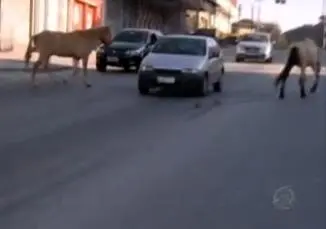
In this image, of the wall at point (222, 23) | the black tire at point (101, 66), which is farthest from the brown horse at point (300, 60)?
the wall at point (222, 23)

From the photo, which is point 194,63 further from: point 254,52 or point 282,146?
point 254,52

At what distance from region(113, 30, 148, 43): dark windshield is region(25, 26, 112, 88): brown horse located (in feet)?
30.6

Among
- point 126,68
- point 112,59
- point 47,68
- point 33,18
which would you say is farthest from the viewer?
point 33,18

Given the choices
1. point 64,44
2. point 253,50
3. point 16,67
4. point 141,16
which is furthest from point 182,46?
point 141,16

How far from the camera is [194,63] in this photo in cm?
2409

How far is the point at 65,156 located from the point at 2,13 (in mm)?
32125

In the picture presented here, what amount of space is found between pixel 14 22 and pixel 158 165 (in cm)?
3377

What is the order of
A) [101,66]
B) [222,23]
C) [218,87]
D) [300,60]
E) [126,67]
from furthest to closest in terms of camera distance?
Answer: [222,23] → [126,67] → [101,66] → [218,87] → [300,60]

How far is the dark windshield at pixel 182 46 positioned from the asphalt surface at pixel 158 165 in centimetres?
374

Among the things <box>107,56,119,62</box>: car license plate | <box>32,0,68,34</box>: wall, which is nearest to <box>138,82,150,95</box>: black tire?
<box>107,56,119,62</box>: car license plate

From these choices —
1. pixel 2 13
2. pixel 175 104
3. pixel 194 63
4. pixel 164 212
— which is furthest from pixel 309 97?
pixel 2 13

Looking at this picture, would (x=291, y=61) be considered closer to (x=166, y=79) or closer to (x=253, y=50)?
(x=166, y=79)

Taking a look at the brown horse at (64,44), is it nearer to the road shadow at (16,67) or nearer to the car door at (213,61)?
the road shadow at (16,67)

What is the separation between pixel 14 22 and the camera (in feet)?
145
